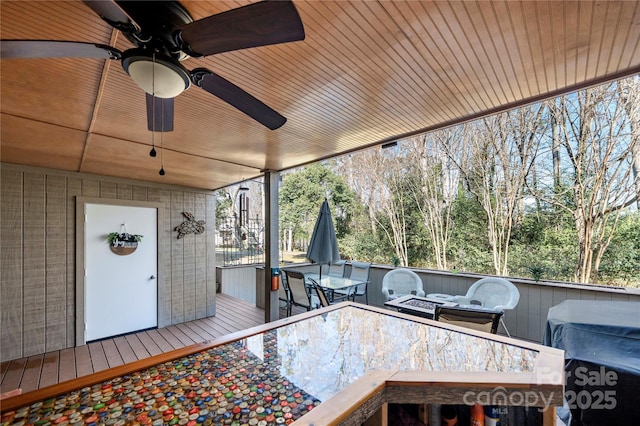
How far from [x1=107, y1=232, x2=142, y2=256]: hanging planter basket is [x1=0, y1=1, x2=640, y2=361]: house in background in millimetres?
415

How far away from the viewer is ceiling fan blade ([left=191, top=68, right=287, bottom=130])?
1.39 m

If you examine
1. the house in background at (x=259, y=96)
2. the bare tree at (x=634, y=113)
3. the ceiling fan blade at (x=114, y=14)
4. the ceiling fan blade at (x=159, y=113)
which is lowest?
the ceiling fan blade at (x=159, y=113)

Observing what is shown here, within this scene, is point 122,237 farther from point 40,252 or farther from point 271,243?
point 271,243

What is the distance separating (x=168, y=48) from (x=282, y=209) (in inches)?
356

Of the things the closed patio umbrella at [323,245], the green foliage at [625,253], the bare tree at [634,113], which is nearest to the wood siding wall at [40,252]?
the closed patio umbrella at [323,245]

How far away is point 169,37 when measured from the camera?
1.19 meters

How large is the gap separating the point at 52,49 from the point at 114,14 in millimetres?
357

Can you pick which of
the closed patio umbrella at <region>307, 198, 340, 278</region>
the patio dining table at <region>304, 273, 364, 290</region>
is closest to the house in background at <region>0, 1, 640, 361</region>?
the patio dining table at <region>304, 273, 364, 290</region>

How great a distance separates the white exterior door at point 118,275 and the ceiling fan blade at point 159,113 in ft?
10.7

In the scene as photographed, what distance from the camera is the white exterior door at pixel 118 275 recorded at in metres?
4.18

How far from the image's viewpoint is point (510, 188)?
550 centimetres

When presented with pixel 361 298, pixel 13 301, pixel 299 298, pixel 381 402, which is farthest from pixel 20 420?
pixel 361 298

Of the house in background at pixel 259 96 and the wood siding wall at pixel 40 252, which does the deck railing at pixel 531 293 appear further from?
the wood siding wall at pixel 40 252

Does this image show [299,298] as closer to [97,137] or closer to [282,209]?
[97,137]
